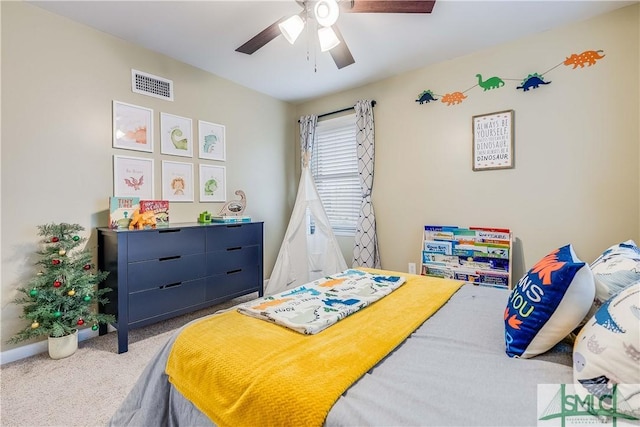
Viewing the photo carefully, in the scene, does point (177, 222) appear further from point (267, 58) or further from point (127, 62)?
point (267, 58)

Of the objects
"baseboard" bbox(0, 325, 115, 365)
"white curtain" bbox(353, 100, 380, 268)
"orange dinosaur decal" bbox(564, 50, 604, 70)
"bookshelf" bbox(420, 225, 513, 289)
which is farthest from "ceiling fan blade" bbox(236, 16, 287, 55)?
"baseboard" bbox(0, 325, 115, 365)

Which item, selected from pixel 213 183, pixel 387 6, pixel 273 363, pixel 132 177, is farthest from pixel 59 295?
pixel 387 6

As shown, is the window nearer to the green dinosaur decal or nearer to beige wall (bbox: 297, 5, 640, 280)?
beige wall (bbox: 297, 5, 640, 280)

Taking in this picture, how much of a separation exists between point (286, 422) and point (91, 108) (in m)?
2.81

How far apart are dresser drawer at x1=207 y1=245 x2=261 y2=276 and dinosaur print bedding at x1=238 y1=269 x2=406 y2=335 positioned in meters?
1.31

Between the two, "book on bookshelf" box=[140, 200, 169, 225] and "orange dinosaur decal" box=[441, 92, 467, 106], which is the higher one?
"orange dinosaur decal" box=[441, 92, 467, 106]

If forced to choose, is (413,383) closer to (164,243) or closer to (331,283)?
(331,283)

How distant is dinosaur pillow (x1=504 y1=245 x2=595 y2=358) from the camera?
3.00 feet

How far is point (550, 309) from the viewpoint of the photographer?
937 mm

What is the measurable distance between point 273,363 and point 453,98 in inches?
118

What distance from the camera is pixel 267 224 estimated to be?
12.9ft

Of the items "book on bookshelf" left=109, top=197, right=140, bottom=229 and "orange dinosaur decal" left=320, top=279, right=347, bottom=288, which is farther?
"book on bookshelf" left=109, top=197, right=140, bottom=229

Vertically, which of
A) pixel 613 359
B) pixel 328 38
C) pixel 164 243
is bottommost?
pixel 613 359

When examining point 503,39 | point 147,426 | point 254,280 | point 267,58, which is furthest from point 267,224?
point 503,39
